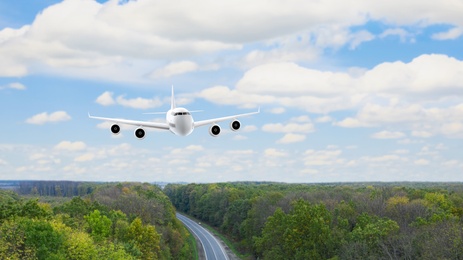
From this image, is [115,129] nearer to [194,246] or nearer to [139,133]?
[139,133]

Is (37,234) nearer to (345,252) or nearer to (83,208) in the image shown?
(83,208)

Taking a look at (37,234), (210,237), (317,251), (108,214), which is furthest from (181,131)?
(210,237)

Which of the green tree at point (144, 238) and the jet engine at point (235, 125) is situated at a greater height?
the jet engine at point (235, 125)

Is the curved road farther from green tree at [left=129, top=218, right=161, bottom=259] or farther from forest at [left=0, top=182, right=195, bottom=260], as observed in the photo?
green tree at [left=129, top=218, right=161, bottom=259]

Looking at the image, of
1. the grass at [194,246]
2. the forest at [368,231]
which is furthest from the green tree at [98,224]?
the grass at [194,246]

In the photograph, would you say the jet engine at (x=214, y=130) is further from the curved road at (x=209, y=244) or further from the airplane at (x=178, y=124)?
the curved road at (x=209, y=244)

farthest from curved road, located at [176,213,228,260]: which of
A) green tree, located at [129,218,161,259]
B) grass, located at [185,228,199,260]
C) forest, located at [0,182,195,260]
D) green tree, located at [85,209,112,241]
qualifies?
green tree, located at [85,209,112,241]

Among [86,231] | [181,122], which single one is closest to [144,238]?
[86,231]
